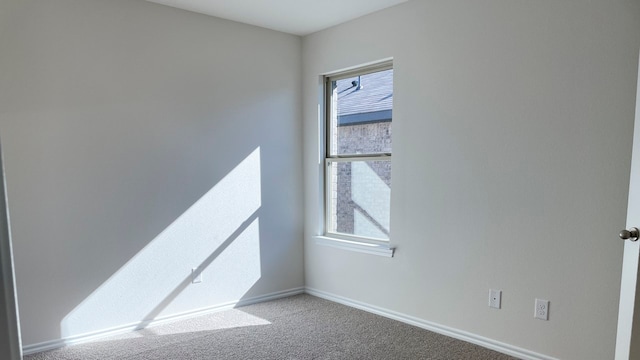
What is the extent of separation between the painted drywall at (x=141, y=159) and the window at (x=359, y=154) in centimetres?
34

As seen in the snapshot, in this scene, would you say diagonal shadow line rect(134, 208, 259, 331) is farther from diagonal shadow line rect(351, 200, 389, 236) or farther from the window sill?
diagonal shadow line rect(351, 200, 389, 236)

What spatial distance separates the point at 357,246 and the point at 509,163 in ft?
4.54

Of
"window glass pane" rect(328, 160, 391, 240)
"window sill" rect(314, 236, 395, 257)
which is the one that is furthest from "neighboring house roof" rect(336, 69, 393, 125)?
"window sill" rect(314, 236, 395, 257)

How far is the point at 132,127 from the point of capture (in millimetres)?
2869

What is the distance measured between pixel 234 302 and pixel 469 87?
2465 millimetres

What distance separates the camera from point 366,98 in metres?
3.38

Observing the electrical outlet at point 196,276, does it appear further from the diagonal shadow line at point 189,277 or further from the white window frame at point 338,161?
the white window frame at point 338,161

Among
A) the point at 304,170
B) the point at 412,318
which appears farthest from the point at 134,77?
the point at 412,318

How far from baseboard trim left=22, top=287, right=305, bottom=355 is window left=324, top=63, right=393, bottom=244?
74cm

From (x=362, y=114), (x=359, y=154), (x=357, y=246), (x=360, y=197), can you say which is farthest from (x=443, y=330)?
(x=362, y=114)

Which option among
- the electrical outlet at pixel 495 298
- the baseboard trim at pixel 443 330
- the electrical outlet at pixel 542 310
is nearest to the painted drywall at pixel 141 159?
the baseboard trim at pixel 443 330

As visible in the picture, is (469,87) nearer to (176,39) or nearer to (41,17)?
(176,39)

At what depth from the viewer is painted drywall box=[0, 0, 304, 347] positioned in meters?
2.53

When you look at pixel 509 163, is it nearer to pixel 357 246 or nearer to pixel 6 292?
pixel 357 246
